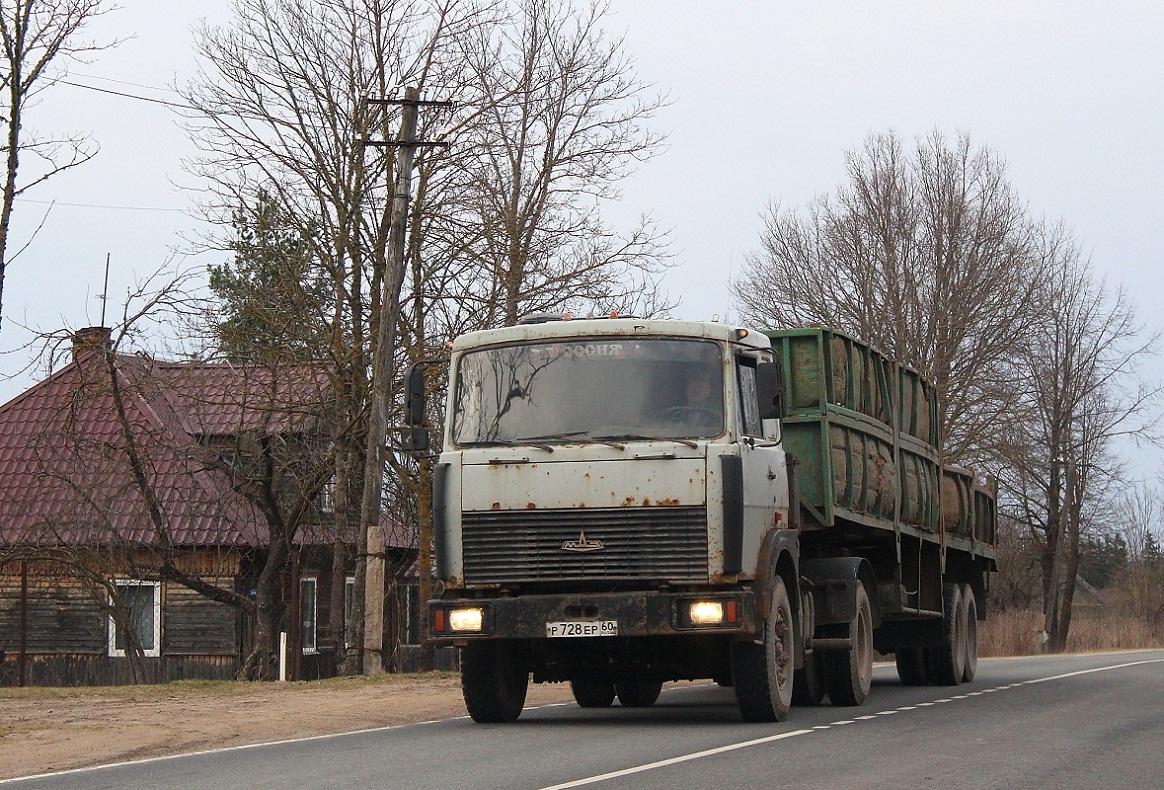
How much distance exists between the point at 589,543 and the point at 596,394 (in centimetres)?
115

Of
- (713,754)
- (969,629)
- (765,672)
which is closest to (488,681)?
(765,672)

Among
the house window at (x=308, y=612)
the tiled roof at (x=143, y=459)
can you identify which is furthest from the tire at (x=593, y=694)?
the house window at (x=308, y=612)

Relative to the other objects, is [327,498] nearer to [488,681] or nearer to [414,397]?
[488,681]

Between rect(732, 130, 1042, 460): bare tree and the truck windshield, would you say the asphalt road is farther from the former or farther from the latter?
rect(732, 130, 1042, 460): bare tree

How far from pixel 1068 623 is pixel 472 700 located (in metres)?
47.8

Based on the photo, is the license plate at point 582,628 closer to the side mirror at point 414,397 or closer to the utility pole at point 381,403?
the side mirror at point 414,397

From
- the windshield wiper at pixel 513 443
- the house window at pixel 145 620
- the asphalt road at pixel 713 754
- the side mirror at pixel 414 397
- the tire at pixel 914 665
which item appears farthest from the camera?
the house window at pixel 145 620

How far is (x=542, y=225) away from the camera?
92.5 feet

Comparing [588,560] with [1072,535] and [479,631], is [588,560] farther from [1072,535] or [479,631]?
[1072,535]

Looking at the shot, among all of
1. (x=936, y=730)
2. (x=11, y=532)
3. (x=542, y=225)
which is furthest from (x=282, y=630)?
(x=936, y=730)

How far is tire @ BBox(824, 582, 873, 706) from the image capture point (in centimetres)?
1524

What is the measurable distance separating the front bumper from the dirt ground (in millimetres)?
1833

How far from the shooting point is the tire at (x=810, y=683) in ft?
50.4

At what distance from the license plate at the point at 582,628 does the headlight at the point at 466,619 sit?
56 cm
